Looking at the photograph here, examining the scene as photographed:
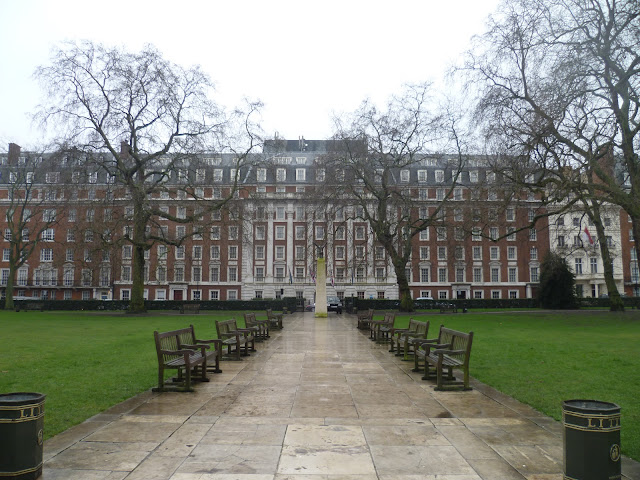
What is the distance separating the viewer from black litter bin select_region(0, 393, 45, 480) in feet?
14.0

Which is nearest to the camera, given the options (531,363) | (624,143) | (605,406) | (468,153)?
(605,406)

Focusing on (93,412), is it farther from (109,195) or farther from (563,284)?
(563,284)

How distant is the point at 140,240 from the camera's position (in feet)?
114

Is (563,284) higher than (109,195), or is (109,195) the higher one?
(109,195)

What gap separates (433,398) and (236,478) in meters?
4.45

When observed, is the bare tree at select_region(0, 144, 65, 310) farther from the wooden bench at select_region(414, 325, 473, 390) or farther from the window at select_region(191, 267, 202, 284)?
the wooden bench at select_region(414, 325, 473, 390)

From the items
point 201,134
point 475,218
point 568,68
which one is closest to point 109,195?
→ point 201,134

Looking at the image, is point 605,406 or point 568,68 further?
point 568,68

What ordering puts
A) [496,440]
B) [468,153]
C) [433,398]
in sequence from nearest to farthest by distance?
[496,440] → [433,398] → [468,153]

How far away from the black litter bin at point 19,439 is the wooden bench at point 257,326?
39.6 feet

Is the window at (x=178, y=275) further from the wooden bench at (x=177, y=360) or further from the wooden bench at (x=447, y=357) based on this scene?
the wooden bench at (x=447, y=357)

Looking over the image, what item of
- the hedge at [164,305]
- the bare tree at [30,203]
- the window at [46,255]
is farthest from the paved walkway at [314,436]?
the window at [46,255]

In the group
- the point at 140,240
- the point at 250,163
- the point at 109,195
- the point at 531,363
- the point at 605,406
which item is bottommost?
the point at 531,363

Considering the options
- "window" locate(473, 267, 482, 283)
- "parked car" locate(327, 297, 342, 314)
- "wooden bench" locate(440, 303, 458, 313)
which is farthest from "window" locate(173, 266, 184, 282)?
"window" locate(473, 267, 482, 283)
